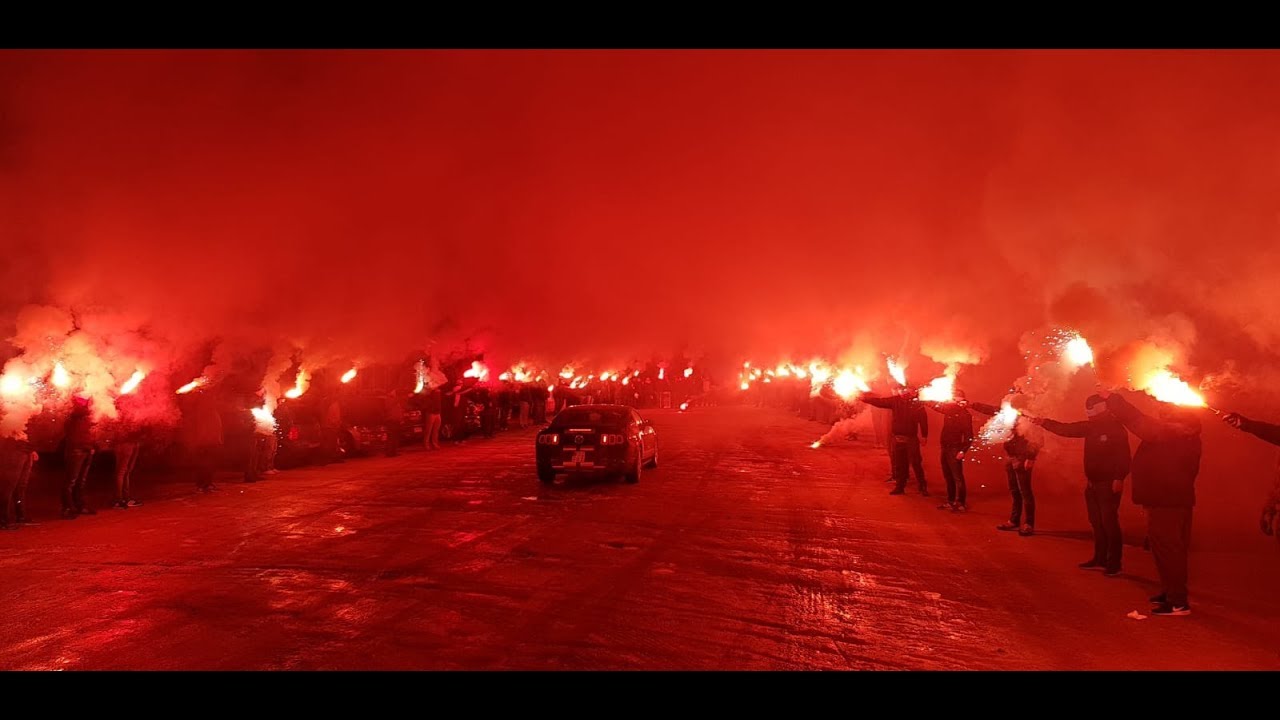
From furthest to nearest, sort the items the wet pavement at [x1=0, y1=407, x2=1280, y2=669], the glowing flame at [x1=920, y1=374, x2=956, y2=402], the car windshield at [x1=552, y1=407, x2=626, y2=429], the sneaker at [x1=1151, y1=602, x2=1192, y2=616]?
1. the car windshield at [x1=552, y1=407, x2=626, y2=429]
2. the glowing flame at [x1=920, y1=374, x2=956, y2=402]
3. the sneaker at [x1=1151, y1=602, x2=1192, y2=616]
4. the wet pavement at [x1=0, y1=407, x2=1280, y2=669]

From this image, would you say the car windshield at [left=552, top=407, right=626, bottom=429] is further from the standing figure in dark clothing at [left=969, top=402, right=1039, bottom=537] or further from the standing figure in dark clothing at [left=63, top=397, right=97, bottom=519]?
the standing figure in dark clothing at [left=63, top=397, right=97, bottom=519]

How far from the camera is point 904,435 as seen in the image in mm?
12836

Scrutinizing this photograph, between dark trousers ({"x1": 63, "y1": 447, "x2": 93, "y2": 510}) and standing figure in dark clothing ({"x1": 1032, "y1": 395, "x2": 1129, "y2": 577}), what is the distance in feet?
43.5

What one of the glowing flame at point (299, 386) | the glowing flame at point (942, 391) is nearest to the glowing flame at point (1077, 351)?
the glowing flame at point (942, 391)

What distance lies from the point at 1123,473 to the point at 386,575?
7618 millimetres

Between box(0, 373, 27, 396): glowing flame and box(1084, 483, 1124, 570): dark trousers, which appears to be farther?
box(0, 373, 27, 396): glowing flame

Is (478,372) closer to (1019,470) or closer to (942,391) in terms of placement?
(942,391)

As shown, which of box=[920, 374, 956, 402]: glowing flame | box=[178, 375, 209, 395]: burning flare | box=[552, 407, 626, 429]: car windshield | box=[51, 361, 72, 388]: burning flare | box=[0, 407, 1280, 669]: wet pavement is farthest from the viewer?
A: box=[552, 407, 626, 429]: car windshield

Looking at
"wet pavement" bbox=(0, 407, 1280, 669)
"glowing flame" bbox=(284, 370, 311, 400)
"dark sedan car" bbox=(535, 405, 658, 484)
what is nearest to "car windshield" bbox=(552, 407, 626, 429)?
"dark sedan car" bbox=(535, 405, 658, 484)

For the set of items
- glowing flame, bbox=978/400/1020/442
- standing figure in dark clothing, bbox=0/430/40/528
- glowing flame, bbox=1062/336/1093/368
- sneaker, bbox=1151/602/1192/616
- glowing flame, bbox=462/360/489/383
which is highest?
glowing flame, bbox=462/360/489/383

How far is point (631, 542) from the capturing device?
8.61 m

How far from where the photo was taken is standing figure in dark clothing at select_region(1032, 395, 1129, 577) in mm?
7625

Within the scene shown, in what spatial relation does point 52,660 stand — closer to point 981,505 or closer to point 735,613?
point 735,613
